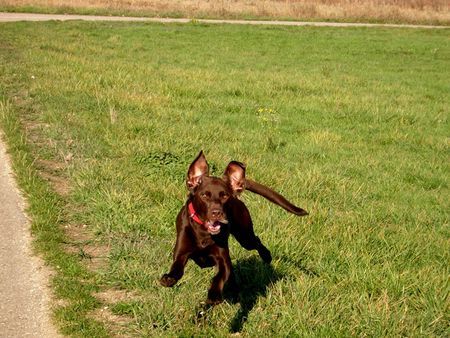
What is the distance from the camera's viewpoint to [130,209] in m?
6.25

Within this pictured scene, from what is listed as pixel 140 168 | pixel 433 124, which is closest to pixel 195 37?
pixel 433 124

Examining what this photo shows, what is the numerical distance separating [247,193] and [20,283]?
116 inches

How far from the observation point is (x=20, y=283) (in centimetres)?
482

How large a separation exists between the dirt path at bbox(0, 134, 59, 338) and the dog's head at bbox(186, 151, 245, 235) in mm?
1430

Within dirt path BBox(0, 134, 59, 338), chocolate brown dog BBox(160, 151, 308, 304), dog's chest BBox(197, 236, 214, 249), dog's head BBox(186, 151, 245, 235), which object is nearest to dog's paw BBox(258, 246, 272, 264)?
chocolate brown dog BBox(160, 151, 308, 304)

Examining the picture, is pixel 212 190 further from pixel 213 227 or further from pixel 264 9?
pixel 264 9

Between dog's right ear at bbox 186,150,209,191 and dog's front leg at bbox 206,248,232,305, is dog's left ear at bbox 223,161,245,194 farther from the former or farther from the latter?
dog's front leg at bbox 206,248,232,305

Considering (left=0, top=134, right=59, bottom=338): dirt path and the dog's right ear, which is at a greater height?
the dog's right ear

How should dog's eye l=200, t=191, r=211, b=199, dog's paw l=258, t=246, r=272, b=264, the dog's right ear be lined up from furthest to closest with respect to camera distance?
dog's paw l=258, t=246, r=272, b=264
the dog's right ear
dog's eye l=200, t=191, r=211, b=199

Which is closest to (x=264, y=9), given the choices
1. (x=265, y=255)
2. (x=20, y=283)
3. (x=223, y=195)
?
(x=265, y=255)

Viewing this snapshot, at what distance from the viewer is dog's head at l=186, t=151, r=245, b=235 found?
3.57 meters

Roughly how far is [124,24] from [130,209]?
85.8 feet

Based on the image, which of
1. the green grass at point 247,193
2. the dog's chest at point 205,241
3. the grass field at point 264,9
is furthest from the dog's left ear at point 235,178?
the grass field at point 264,9

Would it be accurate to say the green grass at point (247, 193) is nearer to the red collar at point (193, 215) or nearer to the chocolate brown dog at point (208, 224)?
the chocolate brown dog at point (208, 224)
